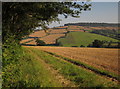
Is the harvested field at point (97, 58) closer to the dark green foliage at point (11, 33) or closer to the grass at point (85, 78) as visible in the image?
the grass at point (85, 78)

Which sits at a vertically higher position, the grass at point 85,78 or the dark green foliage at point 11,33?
the dark green foliage at point 11,33

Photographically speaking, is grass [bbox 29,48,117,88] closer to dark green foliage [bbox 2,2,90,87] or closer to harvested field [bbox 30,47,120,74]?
dark green foliage [bbox 2,2,90,87]

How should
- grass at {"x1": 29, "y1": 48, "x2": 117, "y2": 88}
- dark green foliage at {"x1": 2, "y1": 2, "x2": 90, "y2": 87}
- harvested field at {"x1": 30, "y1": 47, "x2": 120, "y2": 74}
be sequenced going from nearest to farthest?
dark green foliage at {"x1": 2, "y1": 2, "x2": 90, "y2": 87}, grass at {"x1": 29, "y1": 48, "x2": 117, "y2": 88}, harvested field at {"x1": 30, "y1": 47, "x2": 120, "y2": 74}

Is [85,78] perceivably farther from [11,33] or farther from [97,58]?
[97,58]

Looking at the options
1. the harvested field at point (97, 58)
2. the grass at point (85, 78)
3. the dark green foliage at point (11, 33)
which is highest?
the dark green foliage at point (11, 33)

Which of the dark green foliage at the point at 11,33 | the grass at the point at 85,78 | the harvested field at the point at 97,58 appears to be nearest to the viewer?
the dark green foliage at the point at 11,33

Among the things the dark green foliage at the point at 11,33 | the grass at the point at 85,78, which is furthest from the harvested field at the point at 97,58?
the dark green foliage at the point at 11,33

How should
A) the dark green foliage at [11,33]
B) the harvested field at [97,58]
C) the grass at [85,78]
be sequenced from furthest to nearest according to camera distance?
1. the harvested field at [97,58]
2. the grass at [85,78]
3. the dark green foliage at [11,33]

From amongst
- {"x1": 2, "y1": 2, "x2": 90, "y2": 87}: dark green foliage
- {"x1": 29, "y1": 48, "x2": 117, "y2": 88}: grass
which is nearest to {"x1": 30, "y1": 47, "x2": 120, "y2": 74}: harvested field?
{"x1": 29, "y1": 48, "x2": 117, "y2": 88}: grass

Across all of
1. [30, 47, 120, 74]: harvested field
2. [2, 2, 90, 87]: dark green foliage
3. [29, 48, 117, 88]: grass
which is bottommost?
[30, 47, 120, 74]: harvested field

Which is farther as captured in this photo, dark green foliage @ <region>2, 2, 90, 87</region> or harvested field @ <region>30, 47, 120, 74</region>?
harvested field @ <region>30, 47, 120, 74</region>

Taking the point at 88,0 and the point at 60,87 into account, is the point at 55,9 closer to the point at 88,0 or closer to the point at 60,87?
the point at 88,0

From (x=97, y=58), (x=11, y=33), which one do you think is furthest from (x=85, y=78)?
(x=97, y=58)

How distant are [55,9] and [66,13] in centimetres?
Result: 124
